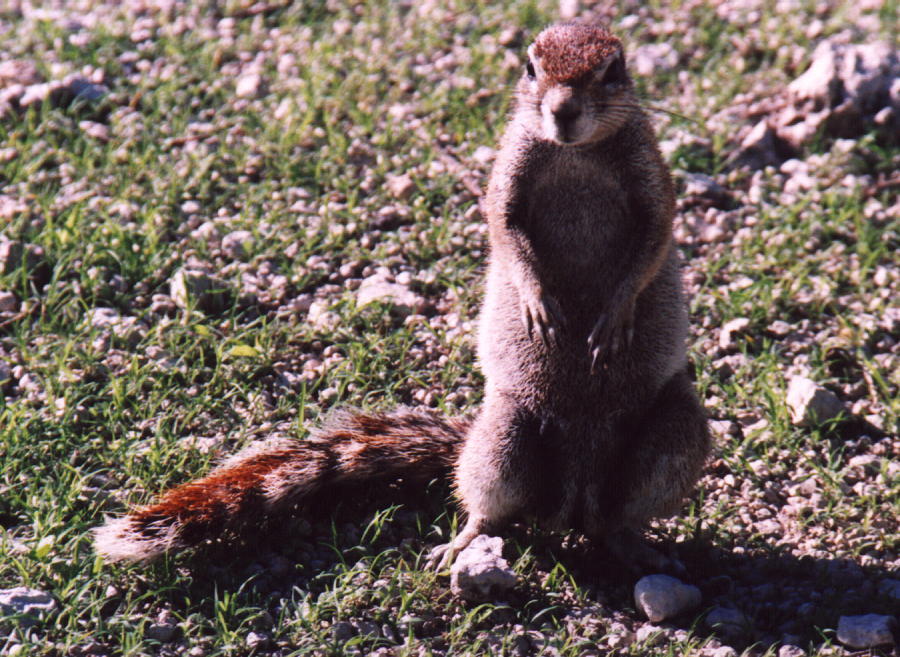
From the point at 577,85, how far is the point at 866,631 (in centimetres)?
159

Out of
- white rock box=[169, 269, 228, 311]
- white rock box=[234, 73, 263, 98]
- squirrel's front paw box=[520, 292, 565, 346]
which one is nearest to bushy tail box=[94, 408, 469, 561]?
squirrel's front paw box=[520, 292, 565, 346]

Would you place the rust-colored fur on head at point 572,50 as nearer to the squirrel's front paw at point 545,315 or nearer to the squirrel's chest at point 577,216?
the squirrel's chest at point 577,216

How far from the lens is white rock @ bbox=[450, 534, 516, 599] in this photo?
10.1 ft

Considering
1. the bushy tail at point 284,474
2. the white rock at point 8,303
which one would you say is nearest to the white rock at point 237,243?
the white rock at point 8,303

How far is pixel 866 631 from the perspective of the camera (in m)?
2.96

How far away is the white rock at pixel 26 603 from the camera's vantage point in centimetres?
296

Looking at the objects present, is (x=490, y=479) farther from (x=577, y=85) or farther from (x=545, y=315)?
(x=577, y=85)

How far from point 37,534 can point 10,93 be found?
285 centimetres

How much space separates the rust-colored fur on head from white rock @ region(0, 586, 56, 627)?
1.91 meters

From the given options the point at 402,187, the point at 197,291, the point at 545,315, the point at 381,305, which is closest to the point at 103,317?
the point at 197,291

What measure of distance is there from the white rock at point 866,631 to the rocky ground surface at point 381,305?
0.03 feet

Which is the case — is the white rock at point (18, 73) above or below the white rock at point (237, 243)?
above

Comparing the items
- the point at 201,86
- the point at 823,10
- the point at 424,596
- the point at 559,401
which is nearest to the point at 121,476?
the point at 424,596

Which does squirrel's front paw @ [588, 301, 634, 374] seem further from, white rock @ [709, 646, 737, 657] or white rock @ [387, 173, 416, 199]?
white rock @ [387, 173, 416, 199]
